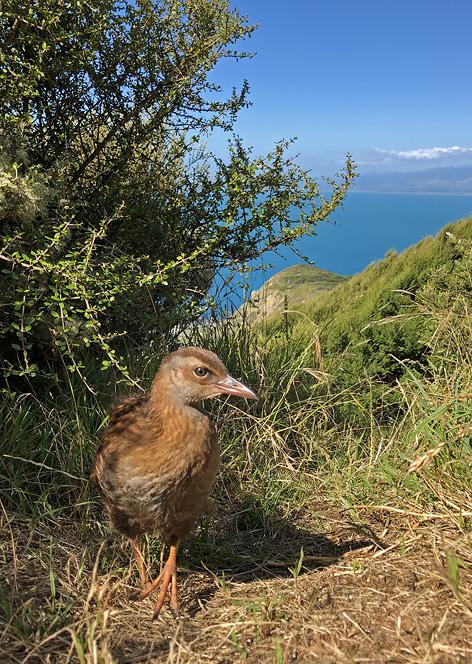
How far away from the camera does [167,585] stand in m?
2.95

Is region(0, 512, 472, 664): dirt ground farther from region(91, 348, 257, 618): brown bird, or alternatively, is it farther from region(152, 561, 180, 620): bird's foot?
region(91, 348, 257, 618): brown bird

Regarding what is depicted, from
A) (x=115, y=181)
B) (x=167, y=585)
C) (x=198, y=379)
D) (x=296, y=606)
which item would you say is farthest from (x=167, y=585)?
(x=115, y=181)

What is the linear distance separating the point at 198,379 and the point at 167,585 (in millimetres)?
1018

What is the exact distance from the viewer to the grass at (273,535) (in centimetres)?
242

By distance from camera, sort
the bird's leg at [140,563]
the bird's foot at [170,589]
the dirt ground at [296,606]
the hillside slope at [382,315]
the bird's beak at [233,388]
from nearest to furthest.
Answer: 1. the dirt ground at [296,606]
2. the bird's beak at [233,388]
3. the bird's foot at [170,589]
4. the bird's leg at [140,563]
5. the hillside slope at [382,315]

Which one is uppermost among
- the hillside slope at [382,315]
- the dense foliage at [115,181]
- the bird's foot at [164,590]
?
the dense foliage at [115,181]

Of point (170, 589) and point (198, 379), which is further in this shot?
point (170, 589)

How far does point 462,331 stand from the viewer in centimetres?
465

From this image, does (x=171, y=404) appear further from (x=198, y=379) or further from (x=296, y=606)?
(x=296, y=606)

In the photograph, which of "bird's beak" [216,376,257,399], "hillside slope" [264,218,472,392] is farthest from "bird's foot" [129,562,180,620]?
"hillside slope" [264,218,472,392]

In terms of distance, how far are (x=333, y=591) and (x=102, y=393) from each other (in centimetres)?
213

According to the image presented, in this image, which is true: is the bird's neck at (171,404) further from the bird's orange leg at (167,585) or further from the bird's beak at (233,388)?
the bird's orange leg at (167,585)

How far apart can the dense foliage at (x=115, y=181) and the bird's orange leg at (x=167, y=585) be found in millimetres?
1240

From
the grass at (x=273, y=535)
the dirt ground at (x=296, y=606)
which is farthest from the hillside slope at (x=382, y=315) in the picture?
the dirt ground at (x=296, y=606)
